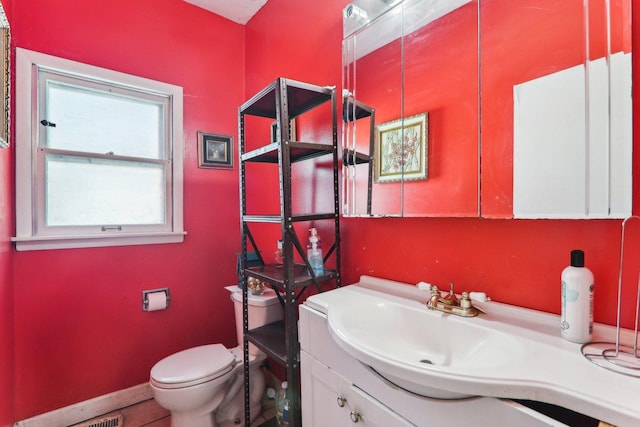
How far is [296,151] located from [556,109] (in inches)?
38.9

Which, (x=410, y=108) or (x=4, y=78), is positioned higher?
(x=4, y=78)

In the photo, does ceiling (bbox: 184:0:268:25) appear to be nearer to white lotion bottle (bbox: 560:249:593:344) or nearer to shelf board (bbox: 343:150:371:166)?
shelf board (bbox: 343:150:371:166)

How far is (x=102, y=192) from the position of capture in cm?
175

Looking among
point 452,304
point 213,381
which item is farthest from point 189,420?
point 452,304

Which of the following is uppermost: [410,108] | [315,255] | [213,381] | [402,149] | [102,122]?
[102,122]

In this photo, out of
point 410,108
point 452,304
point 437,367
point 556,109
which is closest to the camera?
point 437,367

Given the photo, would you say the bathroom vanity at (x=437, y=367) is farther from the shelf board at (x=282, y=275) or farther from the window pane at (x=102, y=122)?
the window pane at (x=102, y=122)

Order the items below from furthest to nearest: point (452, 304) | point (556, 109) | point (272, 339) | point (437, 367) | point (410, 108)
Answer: point (272, 339), point (410, 108), point (452, 304), point (556, 109), point (437, 367)

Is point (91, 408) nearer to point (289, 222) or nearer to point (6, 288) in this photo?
point (6, 288)

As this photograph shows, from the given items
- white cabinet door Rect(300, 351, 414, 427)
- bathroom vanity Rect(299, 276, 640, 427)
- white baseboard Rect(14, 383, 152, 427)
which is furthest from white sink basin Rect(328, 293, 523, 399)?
white baseboard Rect(14, 383, 152, 427)

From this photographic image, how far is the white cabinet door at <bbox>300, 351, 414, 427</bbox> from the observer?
0.79 m

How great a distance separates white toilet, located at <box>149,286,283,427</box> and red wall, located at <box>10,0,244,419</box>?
1.29 ft

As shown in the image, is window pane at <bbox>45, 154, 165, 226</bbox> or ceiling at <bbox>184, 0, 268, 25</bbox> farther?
ceiling at <bbox>184, 0, 268, 25</bbox>

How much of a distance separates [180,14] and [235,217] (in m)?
1.40
